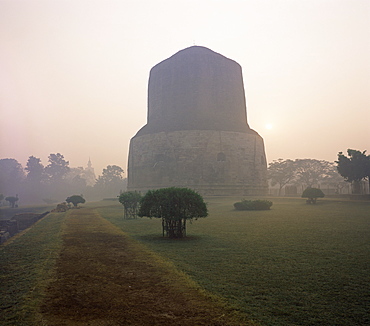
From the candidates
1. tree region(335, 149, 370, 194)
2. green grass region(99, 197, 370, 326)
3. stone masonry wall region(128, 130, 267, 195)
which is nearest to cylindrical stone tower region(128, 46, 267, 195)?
stone masonry wall region(128, 130, 267, 195)

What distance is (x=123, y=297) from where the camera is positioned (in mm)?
3244

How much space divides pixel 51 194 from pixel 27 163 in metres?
9.48

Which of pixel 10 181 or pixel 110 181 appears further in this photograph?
pixel 110 181

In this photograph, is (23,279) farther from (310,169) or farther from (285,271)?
(310,169)

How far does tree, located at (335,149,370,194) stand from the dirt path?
22.1 meters

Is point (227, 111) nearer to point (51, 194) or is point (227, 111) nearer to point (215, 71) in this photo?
point (215, 71)

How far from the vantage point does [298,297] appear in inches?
125

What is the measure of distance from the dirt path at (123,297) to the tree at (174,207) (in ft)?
7.85

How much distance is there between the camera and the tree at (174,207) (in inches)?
293

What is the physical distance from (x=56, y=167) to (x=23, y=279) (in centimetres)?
7172

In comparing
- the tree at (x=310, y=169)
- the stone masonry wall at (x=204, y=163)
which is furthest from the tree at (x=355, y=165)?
the tree at (x=310, y=169)

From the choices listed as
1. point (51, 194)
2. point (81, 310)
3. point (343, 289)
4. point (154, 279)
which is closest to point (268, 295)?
point (343, 289)

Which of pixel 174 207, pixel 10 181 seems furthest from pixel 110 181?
pixel 174 207

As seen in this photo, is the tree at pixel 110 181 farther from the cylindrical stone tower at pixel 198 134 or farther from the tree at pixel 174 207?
the tree at pixel 174 207
